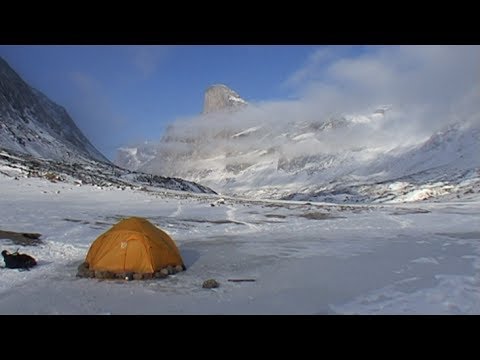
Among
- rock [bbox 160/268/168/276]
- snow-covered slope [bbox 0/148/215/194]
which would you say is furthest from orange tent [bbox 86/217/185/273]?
snow-covered slope [bbox 0/148/215/194]

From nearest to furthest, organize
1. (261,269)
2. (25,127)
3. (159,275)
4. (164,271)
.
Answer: (159,275), (164,271), (261,269), (25,127)

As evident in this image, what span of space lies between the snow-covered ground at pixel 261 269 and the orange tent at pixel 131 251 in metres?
Answer: 0.67

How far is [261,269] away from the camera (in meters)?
14.8

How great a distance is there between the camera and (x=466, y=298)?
1044 centimetres

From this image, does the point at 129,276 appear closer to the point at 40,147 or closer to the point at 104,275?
the point at 104,275

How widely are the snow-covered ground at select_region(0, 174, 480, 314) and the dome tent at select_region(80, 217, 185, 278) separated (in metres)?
0.60

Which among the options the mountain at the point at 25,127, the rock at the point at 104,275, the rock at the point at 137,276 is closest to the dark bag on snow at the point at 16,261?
the rock at the point at 104,275

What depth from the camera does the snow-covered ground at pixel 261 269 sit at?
10.0 m

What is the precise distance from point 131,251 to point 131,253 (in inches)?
2.5

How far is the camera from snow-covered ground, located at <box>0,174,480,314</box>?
10.0 meters

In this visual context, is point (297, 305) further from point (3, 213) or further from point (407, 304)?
point (3, 213)

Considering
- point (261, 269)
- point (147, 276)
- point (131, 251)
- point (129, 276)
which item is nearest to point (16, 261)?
point (131, 251)

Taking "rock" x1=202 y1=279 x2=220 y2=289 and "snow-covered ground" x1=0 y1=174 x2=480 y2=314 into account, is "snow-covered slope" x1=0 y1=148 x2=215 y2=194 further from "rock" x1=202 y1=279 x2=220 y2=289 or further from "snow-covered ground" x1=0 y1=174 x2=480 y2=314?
"rock" x1=202 y1=279 x2=220 y2=289
